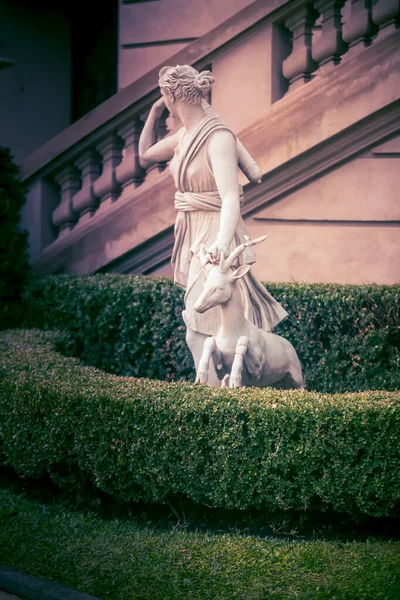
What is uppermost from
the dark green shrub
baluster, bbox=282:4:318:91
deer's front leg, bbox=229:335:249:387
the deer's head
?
baluster, bbox=282:4:318:91

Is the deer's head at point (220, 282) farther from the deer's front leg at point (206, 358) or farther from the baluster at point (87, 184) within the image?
the baluster at point (87, 184)

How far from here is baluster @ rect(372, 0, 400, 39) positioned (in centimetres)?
838

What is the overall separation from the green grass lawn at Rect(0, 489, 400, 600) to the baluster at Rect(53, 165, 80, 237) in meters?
5.69

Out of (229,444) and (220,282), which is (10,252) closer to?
A: (220,282)

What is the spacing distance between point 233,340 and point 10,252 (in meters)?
4.93

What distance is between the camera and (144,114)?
9805 millimetres

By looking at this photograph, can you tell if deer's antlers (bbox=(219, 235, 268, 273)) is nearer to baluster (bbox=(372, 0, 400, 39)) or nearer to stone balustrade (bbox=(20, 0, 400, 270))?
stone balustrade (bbox=(20, 0, 400, 270))

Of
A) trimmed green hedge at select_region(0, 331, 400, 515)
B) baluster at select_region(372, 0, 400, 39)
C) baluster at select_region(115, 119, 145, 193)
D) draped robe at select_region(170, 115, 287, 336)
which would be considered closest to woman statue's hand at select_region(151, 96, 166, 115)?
draped robe at select_region(170, 115, 287, 336)

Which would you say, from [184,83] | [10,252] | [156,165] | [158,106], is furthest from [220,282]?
[10,252]

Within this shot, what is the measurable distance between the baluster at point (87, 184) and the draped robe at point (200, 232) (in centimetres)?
413

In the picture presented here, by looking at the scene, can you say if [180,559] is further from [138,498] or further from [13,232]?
[13,232]

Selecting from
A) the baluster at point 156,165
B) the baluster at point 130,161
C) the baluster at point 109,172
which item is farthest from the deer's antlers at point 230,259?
the baluster at point 109,172

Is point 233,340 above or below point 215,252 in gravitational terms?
below

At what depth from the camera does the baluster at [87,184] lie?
10.4 meters
